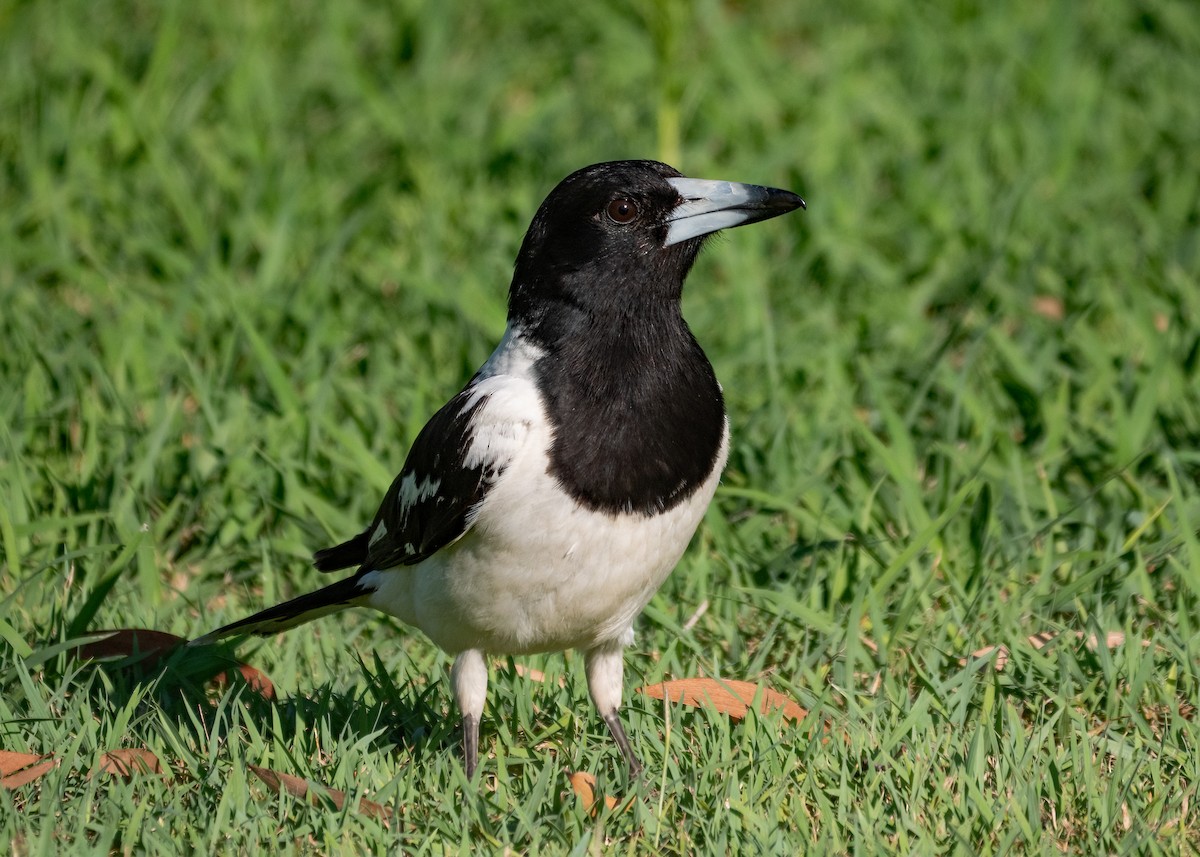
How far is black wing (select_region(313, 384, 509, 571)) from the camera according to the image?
336cm

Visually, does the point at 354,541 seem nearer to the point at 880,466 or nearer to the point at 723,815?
the point at 723,815

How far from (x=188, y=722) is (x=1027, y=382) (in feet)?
9.27

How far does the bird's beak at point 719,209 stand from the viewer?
3.58m

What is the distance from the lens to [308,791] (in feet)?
10.5

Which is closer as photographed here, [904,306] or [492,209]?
[904,306]

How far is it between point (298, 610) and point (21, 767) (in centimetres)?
70

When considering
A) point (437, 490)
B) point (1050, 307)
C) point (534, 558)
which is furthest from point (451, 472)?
point (1050, 307)

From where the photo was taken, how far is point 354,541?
3.94 metres

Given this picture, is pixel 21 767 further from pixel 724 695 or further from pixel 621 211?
pixel 621 211

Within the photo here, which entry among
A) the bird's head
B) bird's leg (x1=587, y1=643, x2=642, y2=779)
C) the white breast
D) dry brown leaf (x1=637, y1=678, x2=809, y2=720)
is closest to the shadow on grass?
the white breast

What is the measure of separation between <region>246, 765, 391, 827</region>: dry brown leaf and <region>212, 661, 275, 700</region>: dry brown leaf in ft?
1.69

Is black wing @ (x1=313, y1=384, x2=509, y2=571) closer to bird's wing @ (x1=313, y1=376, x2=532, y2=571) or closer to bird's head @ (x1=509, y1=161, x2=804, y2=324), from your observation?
bird's wing @ (x1=313, y1=376, x2=532, y2=571)

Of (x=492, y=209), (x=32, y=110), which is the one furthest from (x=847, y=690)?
(x=32, y=110)

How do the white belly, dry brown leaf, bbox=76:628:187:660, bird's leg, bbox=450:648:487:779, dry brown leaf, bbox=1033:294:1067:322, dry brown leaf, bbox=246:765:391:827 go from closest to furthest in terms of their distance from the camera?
dry brown leaf, bbox=246:765:391:827 → the white belly → bird's leg, bbox=450:648:487:779 → dry brown leaf, bbox=76:628:187:660 → dry brown leaf, bbox=1033:294:1067:322
